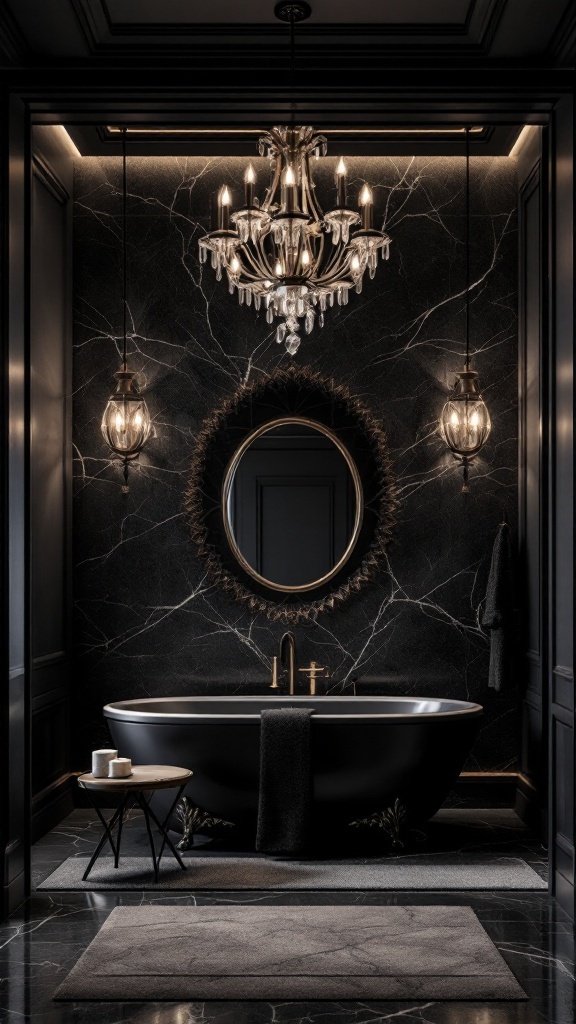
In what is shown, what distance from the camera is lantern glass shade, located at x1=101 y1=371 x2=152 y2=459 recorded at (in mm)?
5527

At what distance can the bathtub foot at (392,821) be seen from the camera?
4.79 metres

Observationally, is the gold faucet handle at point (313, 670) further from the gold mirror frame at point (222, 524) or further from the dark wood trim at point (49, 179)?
the dark wood trim at point (49, 179)

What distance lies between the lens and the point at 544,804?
5.05m

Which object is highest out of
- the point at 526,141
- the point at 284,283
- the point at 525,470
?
the point at 526,141

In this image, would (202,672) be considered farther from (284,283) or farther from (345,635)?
(284,283)

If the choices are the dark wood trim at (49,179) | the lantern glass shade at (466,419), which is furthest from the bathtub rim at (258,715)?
the dark wood trim at (49,179)

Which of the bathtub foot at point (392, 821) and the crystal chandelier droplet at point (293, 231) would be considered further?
the bathtub foot at point (392, 821)

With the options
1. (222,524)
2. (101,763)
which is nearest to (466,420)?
(222,524)

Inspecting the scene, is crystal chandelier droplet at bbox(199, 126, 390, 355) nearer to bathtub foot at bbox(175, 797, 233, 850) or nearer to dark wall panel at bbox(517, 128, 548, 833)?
dark wall panel at bbox(517, 128, 548, 833)

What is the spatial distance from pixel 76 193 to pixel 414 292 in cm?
196

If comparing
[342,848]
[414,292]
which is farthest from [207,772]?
[414,292]

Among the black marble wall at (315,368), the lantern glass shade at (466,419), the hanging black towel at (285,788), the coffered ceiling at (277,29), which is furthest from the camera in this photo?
the black marble wall at (315,368)

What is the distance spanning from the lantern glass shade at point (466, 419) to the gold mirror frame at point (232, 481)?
1.89 ft

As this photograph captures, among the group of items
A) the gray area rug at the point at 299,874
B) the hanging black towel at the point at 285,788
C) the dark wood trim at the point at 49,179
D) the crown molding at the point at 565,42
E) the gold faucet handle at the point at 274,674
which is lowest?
the gray area rug at the point at 299,874
